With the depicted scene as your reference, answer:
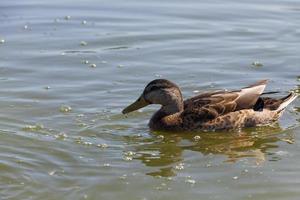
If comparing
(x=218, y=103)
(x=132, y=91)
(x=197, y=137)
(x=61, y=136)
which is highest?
(x=218, y=103)

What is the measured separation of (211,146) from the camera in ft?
32.7

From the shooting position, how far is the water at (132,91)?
28.0 feet

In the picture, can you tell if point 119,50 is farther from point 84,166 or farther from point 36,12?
point 84,166

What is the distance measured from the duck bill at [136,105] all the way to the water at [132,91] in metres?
0.20

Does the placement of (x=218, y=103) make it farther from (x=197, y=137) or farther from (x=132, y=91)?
(x=132, y=91)

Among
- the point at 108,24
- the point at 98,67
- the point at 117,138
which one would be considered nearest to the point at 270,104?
the point at 117,138

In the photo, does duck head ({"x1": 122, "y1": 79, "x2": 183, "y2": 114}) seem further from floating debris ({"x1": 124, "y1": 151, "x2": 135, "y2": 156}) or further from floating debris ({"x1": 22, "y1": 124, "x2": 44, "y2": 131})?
floating debris ({"x1": 124, "y1": 151, "x2": 135, "y2": 156})

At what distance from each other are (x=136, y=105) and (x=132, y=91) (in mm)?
1050

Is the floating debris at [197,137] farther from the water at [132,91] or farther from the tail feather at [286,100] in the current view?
the tail feather at [286,100]

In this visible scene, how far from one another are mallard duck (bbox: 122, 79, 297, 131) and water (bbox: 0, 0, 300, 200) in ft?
0.53

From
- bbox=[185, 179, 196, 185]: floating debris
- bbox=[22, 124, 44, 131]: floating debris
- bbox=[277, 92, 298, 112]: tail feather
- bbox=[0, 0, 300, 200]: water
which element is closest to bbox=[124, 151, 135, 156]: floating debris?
bbox=[0, 0, 300, 200]: water

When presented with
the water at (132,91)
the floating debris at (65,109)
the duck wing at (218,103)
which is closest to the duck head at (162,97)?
the duck wing at (218,103)

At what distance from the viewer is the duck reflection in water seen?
30.6 feet

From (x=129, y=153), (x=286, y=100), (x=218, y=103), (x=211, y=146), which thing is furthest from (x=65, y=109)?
(x=286, y=100)
